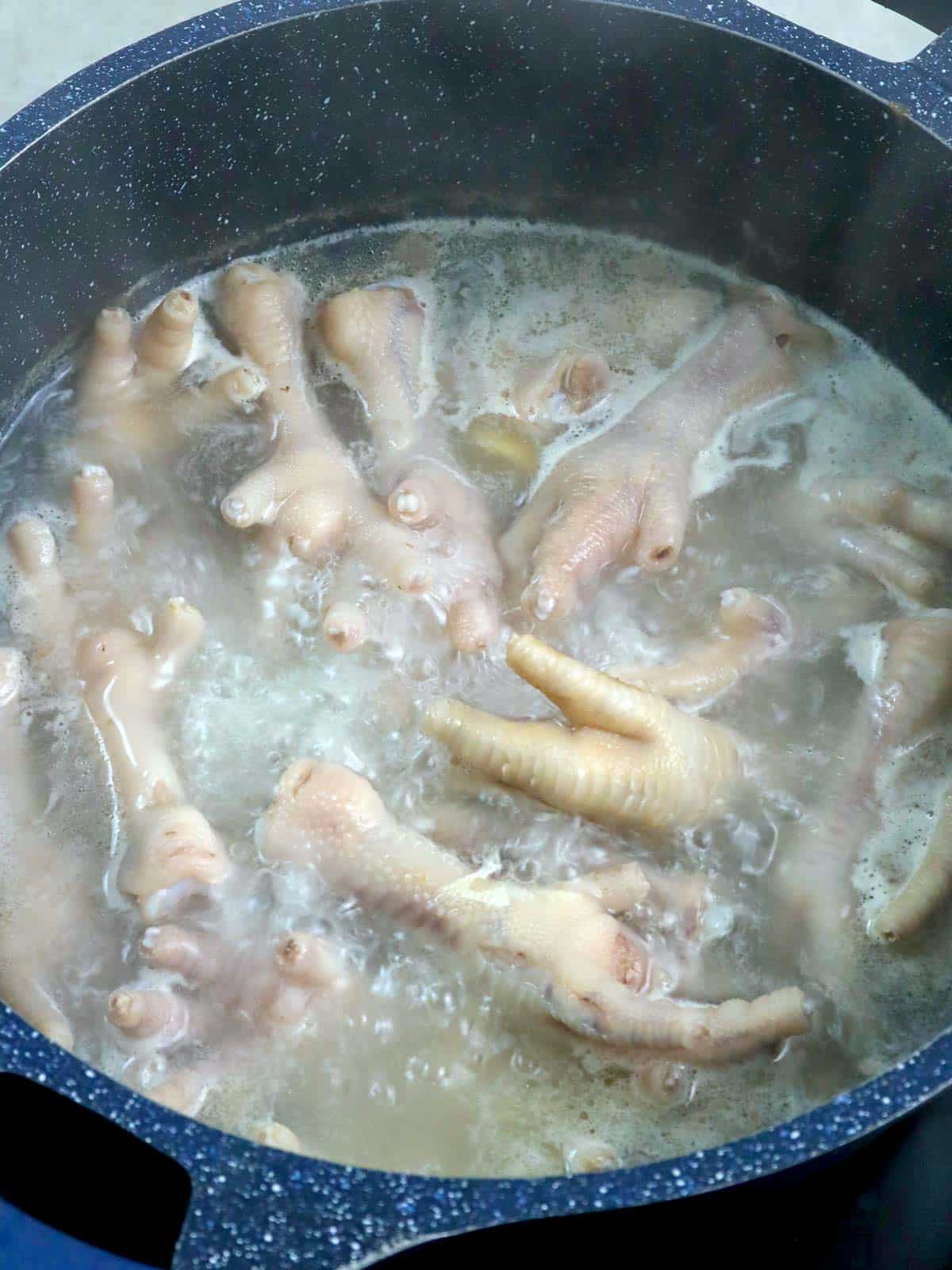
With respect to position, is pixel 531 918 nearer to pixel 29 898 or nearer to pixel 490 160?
pixel 29 898

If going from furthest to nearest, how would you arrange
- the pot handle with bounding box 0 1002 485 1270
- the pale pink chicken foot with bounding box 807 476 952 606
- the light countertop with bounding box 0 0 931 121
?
the light countertop with bounding box 0 0 931 121 < the pale pink chicken foot with bounding box 807 476 952 606 < the pot handle with bounding box 0 1002 485 1270

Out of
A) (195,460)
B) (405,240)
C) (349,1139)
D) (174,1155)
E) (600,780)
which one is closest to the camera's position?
(174,1155)

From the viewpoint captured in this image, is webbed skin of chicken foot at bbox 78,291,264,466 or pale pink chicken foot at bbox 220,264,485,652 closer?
pale pink chicken foot at bbox 220,264,485,652

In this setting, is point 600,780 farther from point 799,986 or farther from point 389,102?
point 389,102

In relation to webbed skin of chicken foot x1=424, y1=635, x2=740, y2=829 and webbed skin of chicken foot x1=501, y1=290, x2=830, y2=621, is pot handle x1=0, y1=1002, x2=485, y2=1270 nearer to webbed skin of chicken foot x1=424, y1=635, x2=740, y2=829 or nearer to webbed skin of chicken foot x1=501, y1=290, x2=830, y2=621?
webbed skin of chicken foot x1=424, y1=635, x2=740, y2=829

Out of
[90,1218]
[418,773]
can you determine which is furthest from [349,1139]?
[418,773]

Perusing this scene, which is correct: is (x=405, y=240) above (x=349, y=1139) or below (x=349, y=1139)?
above

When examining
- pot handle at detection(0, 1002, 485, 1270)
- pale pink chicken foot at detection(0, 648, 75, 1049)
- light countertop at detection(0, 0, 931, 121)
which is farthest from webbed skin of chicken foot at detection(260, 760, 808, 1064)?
light countertop at detection(0, 0, 931, 121)
